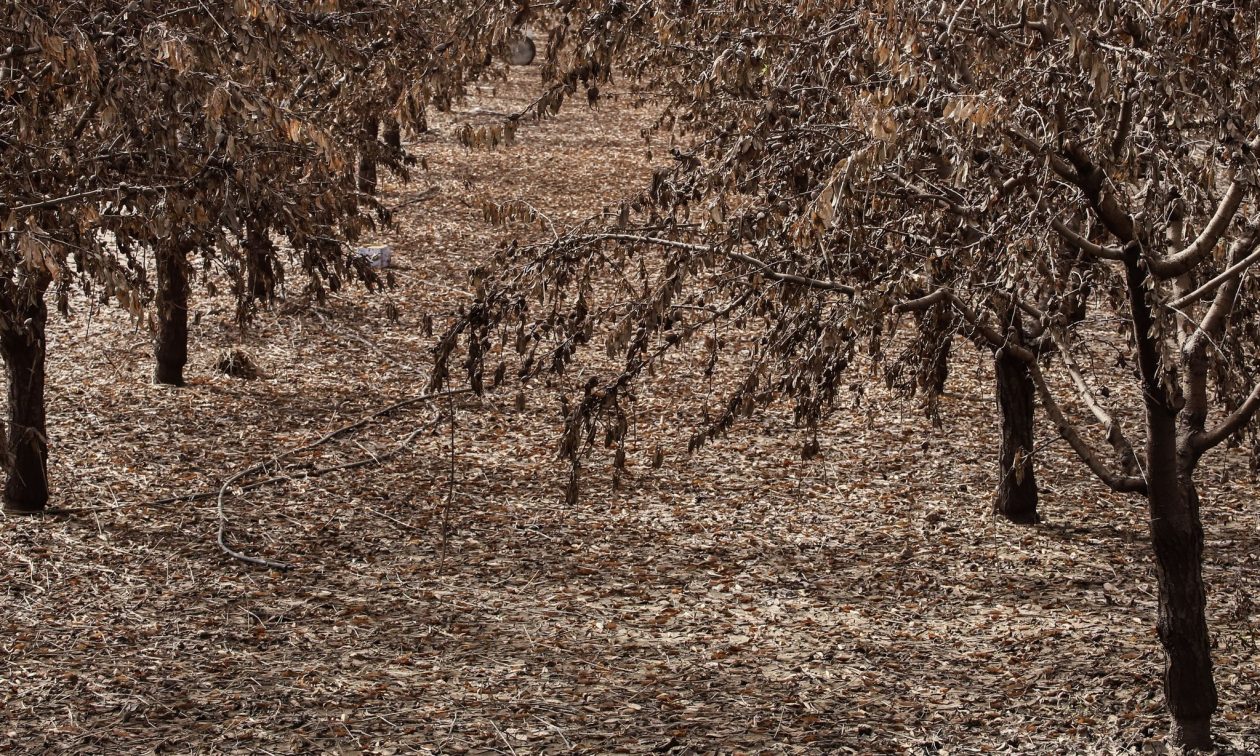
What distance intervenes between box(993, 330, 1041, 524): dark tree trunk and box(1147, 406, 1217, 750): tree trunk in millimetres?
2728

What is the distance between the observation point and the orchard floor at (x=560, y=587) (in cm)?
603

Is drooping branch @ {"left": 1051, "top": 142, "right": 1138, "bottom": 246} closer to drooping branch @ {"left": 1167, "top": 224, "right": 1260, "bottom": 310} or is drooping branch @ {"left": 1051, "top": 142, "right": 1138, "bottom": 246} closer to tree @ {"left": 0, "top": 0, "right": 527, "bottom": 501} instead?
drooping branch @ {"left": 1167, "top": 224, "right": 1260, "bottom": 310}

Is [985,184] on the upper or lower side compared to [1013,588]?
upper

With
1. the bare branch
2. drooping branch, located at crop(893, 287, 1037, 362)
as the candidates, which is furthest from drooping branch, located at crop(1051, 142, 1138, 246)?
the bare branch

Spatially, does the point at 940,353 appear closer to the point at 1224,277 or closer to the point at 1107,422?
the point at 1107,422

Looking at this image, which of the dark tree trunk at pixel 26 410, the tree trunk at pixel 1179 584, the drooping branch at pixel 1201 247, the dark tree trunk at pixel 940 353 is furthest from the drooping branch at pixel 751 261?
the dark tree trunk at pixel 26 410

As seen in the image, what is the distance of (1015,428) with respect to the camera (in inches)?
328

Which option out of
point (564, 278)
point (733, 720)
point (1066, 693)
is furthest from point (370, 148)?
point (1066, 693)

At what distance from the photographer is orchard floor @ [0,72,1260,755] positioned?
6.03 metres

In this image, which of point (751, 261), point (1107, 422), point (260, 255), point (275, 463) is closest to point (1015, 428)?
point (1107, 422)

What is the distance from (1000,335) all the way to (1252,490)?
4914mm

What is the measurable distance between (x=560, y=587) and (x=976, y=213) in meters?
3.66

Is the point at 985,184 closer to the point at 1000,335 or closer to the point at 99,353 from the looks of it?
the point at 1000,335

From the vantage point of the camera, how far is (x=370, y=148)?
8859 millimetres
